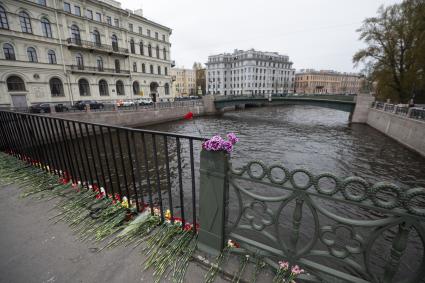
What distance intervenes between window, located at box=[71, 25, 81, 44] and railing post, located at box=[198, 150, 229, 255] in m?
32.9

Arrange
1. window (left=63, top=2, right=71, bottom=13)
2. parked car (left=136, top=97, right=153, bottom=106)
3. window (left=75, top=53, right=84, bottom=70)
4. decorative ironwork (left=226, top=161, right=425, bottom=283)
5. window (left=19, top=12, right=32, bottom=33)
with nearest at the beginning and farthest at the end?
1. decorative ironwork (left=226, top=161, right=425, bottom=283)
2. window (left=19, top=12, right=32, bottom=33)
3. window (left=63, top=2, right=71, bottom=13)
4. parked car (left=136, top=97, right=153, bottom=106)
5. window (left=75, top=53, right=84, bottom=70)

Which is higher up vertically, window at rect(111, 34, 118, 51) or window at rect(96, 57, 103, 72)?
window at rect(111, 34, 118, 51)

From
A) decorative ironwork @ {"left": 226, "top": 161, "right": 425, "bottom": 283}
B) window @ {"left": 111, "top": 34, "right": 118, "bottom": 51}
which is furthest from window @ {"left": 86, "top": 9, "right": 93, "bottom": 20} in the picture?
decorative ironwork @ {"left": 226, "top": 161, "right": 425, "bottom": 283}

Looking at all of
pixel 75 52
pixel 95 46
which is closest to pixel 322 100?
pixel 95 46

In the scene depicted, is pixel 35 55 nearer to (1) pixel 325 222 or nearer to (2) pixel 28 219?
(2) pixel 28 219

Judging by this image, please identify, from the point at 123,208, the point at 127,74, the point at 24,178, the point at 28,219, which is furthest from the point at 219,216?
the point at 127,74

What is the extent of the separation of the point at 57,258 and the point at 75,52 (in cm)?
3238

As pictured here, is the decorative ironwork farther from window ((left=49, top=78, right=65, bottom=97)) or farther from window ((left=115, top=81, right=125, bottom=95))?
window ((left=115, top=81, right=125, bottom=95))

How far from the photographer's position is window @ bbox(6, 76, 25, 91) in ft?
68.7

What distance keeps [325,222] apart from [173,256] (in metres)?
5.43

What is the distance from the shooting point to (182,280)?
1881mm

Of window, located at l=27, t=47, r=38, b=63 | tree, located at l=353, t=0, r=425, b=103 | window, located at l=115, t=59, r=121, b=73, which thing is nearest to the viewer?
tree, located at l=353, t=0, r=425, b=103

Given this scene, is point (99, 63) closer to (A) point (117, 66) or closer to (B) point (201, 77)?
(A) point (117, 66)

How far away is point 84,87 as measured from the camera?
27.8 metres
